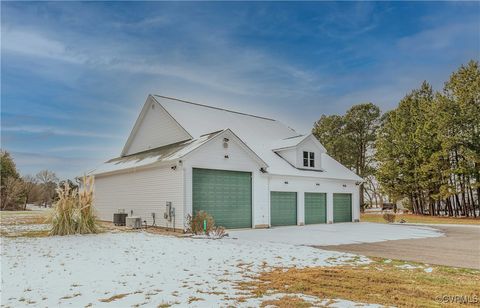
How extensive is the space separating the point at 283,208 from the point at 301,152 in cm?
423

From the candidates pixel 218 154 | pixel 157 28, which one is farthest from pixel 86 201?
pixel 157 28

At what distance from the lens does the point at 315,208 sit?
23344 mm

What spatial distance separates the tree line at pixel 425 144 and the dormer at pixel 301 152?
1361cm

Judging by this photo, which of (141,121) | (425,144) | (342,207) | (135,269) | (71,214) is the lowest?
(135,269)

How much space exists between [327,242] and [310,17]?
30.0 ft

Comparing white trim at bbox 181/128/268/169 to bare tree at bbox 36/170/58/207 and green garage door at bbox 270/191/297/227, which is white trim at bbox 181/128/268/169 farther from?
bare tree at bbox 36/170/58/207

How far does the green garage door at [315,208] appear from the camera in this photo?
22.8 metres

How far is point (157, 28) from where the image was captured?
16.2 metres

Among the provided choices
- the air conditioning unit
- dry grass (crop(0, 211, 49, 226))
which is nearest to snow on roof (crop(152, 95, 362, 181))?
the air conditioning unit

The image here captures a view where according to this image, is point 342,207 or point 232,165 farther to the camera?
point 342,207

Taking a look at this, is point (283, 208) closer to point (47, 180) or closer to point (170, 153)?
point (170, 153)

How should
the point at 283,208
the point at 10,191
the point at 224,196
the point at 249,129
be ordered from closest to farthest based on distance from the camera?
the point at 224,196, the point at 283,208, the point at 249,129, the point at 10,191

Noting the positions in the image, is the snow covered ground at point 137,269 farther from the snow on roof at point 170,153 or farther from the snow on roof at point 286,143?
the snow on roof at point 286,143

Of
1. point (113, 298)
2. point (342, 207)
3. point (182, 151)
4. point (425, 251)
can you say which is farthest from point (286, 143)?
point (113, 298)
